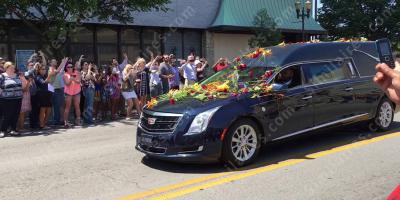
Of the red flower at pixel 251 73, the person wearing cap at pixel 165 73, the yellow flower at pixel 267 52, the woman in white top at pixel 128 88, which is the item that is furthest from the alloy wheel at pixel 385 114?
the person wearing cap at pixel 165 73

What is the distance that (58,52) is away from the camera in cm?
1447

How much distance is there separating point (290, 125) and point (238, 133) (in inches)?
41.6

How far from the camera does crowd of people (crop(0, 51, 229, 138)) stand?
1070 centimetres

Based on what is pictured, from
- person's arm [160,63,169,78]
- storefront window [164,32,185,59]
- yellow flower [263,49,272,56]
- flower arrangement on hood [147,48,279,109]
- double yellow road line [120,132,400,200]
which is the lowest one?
double yellow road line [120,132,400,200]

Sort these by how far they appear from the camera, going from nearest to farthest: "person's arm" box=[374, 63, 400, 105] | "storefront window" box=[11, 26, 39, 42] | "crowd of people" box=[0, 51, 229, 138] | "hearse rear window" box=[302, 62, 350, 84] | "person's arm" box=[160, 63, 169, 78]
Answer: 1. "person's arm" box=[374, 63, 400, 105]
2. "hearse rear window" box=[302, 62, 350, 84]
3. "crowd of people" box=[0, 51, 229, 138]
4. "person's arm" box=[160, 63, 169, 78]
5. "storefront window" box=[11, 26, 39, 42]

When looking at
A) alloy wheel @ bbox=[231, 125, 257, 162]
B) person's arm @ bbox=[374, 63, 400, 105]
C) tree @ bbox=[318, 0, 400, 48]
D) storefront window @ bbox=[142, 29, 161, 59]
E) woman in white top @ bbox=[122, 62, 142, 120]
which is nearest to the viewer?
person's arm @ bbox=[374, 63, 400, 105]

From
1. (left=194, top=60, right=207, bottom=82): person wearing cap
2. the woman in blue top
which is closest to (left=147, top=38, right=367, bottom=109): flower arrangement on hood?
the woman in blue top

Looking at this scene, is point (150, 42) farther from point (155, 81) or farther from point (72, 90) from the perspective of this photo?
point (72, 90)

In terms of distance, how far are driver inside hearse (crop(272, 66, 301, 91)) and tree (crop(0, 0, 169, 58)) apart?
682 cm

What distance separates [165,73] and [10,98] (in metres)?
5.07

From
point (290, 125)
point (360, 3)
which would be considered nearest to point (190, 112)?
point (290, 125)

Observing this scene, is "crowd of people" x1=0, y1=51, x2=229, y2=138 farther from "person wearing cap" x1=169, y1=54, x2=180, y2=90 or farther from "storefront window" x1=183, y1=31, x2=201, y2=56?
"storefront window" x1=183, y1=31, x2=201, y2=56

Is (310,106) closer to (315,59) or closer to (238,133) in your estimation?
(315,59)

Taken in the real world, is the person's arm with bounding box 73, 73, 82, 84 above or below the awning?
below
